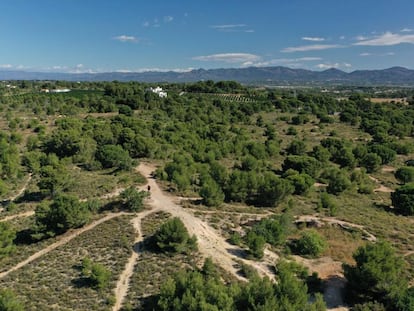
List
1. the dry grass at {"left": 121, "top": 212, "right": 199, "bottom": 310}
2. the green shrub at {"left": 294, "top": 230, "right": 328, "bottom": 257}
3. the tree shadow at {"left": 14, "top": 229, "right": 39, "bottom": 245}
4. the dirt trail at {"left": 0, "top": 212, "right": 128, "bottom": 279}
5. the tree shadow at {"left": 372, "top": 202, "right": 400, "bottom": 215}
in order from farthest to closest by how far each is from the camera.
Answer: the tree shadow at {"left": 372, "top": 202, "right": 400, "bottom": 215} → the tree shadow at {"left": 14, "top": 229, "right": 39, "bottom": 245} → the green shrub at {"left": 294, "top": 230, "right": 328, "bottom": 257} → the dirt trail at {"left": 0, "top": 212, "right": 128, "bottom": 279} → the dry grass at {"left": 121, "top": 212, "right": 199, "bottom": 310}

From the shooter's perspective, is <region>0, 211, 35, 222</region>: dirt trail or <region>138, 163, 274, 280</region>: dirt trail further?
<region>0, 211, 35, 222</region>: dirt trail

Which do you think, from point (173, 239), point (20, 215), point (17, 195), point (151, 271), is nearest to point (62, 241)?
point (20, 215)

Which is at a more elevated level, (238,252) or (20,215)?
(20,215)

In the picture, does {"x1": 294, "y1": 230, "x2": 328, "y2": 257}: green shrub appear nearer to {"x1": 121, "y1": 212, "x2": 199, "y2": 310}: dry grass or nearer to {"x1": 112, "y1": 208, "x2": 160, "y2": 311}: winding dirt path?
{"x1": 121, "y1": 212, "x2": 199, "y2": 310}: dry grass

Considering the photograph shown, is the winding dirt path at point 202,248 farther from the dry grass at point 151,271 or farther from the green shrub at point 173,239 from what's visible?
the green shrub at point 173,239

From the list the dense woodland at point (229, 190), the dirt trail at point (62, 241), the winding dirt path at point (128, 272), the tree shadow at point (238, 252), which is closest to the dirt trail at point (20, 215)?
the dense woodland at point (229, 190)

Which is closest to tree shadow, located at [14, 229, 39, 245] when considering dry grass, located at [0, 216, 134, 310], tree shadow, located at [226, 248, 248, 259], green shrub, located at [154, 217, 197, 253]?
dry grass, located at [0, 216, 134, 310]

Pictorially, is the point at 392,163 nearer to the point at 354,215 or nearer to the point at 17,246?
the point at 354,215

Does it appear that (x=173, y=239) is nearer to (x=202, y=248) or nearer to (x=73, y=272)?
(x=202, y=248)
